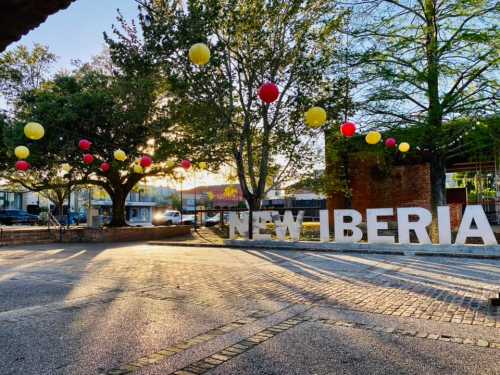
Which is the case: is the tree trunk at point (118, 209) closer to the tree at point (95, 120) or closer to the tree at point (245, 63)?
the tree at point (95, 120)

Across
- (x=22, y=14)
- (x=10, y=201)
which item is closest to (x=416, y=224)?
(x=22, y=14)

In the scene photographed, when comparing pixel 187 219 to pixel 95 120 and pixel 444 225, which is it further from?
pixel 444 225

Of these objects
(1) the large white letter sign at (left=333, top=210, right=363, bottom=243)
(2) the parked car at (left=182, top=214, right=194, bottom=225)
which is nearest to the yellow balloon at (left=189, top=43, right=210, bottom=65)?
(1) the large white letter sign at (left=333, top=210, right=363, bottom=243)

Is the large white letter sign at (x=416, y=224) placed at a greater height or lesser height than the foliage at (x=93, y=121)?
lesser

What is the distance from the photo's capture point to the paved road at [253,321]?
12.3 ft

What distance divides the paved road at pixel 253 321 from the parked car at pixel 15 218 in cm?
3793

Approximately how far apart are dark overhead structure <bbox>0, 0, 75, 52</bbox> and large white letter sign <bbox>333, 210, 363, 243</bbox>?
12084 millimetres

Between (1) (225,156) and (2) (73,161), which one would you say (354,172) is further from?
(2) (73,161)

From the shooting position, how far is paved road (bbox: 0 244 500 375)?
375cm

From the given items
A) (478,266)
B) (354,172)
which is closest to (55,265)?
(478,266)

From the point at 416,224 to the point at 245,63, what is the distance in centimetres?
895

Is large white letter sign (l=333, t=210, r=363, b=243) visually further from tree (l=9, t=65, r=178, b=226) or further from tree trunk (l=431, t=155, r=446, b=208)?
tree (l=9, t=65, r=178, b=226)

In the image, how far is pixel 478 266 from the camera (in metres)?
9.42

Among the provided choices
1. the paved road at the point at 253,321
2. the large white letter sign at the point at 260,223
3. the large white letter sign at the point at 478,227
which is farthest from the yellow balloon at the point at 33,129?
the large white letter sign at the point at 478,227
